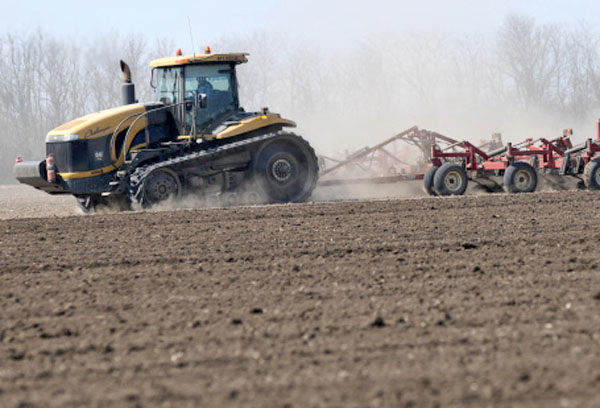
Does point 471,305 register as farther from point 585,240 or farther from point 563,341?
point 585,240

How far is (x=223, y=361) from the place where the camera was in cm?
469

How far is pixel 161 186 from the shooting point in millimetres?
14023

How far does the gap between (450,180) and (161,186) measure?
5.71 m

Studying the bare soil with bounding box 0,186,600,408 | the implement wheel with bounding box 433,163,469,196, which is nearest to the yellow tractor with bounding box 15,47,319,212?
the implement wheel with bounding box 433,163,469,196

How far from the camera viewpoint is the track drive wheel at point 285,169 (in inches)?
593

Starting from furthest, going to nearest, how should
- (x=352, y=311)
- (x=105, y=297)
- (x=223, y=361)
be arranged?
1. (x=105, y=297)
2. (x=352, y=311)
3. (x=223, y=361)

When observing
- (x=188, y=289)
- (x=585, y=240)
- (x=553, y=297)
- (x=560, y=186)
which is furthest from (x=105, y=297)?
(x=560, y=186)

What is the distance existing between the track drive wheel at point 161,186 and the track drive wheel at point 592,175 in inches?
304

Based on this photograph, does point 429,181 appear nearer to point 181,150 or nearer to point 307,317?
point 181,150

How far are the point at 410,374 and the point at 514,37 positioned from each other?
5821 cm

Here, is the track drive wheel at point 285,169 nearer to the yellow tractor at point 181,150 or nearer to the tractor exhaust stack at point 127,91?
the yellow tractor at point 181,150

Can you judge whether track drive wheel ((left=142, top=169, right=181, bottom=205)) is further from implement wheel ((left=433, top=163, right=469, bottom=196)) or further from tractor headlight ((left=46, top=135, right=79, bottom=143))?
implement wheel ((left=433, top=163, right=469, bottom=196))

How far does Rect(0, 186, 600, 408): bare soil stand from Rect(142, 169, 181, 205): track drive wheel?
3.43 metres

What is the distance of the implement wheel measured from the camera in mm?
16234
